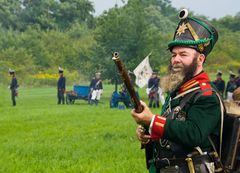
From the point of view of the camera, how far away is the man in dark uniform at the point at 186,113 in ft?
10.7

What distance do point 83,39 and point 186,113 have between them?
57.9m

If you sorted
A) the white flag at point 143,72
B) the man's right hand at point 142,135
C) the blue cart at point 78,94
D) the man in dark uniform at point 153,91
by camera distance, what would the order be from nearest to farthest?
the man's right hand at point 142,135
the man in dark uniform at point 153,91
the white flag at point 143,72
the blue cart at point 78,94

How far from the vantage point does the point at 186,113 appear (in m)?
3.36

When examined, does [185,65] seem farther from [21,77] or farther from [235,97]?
[21,77]

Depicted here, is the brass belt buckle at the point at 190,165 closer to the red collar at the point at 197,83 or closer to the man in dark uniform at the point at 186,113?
the man in dark uniform at the point at 186,113

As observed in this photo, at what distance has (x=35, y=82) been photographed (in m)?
49.2

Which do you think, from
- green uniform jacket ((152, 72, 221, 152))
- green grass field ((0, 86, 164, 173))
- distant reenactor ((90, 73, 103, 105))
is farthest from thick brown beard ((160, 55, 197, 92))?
distant reenactor ((90, 73, 103, 105))

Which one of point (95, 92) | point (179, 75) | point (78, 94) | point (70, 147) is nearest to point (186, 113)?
point (179, 75)

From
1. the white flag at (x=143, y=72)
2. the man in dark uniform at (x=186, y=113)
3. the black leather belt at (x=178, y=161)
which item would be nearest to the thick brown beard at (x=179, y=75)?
the man in dark uniform at (x=186, y=113)

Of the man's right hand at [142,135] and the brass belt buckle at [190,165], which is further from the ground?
the man's right hand at [142,135]

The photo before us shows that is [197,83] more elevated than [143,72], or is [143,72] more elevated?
[143,72]

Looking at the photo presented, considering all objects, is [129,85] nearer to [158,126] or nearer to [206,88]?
[158,126]

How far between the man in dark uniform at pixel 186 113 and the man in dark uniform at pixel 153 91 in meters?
18.7

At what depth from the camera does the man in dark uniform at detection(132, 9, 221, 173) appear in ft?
10.7
